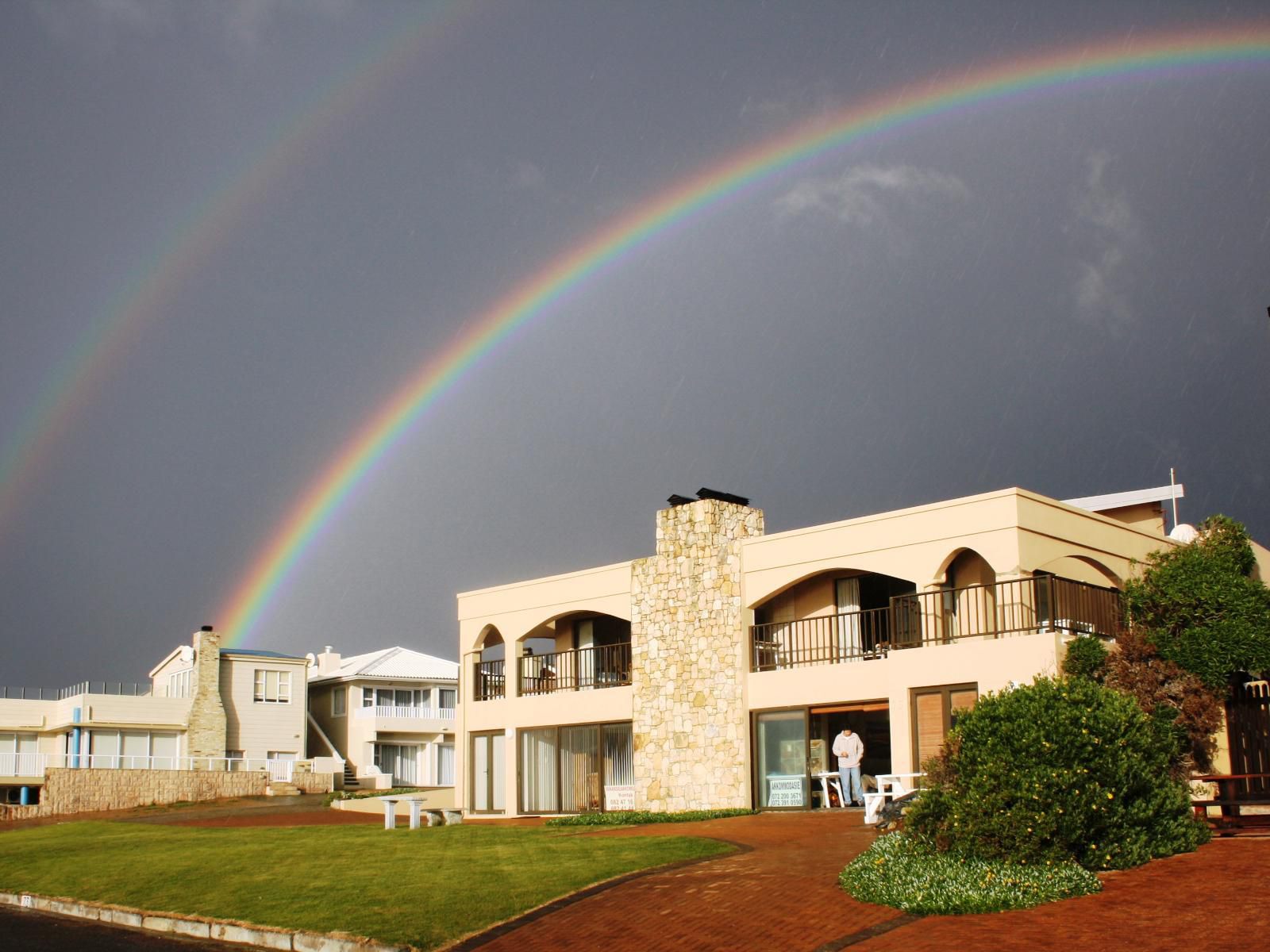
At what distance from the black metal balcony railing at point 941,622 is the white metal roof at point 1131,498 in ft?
19.9

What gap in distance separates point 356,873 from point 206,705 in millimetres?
36690

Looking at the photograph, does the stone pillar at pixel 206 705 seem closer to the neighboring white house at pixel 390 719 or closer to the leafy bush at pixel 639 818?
the neighboring white house at pixel 390 719

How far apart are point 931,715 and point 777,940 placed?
43.0 feet

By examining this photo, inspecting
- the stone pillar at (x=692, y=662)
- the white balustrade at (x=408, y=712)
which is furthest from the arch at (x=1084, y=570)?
the white balustrade at (x=408, y=712)

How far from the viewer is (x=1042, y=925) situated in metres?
12.0

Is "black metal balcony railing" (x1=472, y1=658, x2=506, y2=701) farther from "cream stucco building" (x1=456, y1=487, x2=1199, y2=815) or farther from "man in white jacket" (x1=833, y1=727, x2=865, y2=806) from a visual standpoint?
"man in white jacket" (x1=833, y1=727, x2=865, y2=806)

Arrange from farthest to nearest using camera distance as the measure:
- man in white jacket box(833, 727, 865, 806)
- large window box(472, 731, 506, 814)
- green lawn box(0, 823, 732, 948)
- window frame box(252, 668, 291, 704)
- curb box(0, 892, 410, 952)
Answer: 1. window frame box(252, 668, 291, 704)
2. large window box(472, 731, 506, 814)
3. man in white jacket box(833, 727, 865, 806)
4. green lawn box(0, 823, 732, 948)
5. curb box(0, 892, 410, 952)

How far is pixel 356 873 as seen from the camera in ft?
57.9

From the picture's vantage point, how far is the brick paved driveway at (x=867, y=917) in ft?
37.4

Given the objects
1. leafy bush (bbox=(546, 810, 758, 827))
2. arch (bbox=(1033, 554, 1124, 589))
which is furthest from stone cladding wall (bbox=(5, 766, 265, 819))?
arch (bbox=(1033, 554, 1124, 589))

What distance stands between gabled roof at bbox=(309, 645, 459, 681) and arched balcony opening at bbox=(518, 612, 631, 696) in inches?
825

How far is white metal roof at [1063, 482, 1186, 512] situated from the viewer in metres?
31.4

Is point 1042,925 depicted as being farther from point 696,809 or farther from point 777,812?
point 696,809

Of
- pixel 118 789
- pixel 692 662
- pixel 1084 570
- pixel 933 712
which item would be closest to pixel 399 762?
pixel 118 789
